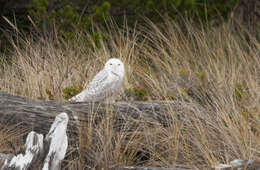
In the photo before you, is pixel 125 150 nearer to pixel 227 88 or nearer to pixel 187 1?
pixel 227 88

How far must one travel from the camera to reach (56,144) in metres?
3.27

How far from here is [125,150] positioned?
376cm

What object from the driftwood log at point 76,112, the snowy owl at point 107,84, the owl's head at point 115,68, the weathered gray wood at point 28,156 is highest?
the owl's head at point 115,68

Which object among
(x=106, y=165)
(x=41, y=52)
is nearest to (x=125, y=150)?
(x=106, y=165)

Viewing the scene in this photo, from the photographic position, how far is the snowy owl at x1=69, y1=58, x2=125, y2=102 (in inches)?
161

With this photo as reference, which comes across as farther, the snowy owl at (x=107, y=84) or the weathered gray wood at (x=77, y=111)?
the snowy owl at (x=107, y=84)

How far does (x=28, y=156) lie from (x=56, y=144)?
0.77 ft

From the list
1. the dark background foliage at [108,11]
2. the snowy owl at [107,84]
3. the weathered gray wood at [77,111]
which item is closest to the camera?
the weathered gray wood at [77,111]

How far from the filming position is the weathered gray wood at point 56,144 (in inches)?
127

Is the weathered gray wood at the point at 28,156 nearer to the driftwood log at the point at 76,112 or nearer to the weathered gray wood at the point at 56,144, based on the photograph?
the weathered gray wood at the point at 56,144

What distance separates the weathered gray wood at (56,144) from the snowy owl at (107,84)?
84cm

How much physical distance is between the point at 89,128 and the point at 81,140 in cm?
17

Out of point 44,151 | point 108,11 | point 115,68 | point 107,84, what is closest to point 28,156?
point 44,151

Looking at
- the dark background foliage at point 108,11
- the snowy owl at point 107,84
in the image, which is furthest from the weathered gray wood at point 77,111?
the dark background foliage at point 108,11
